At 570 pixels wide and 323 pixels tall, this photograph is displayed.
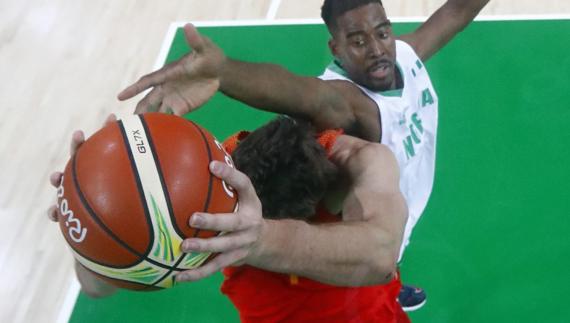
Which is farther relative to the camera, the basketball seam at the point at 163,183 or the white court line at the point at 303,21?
the white court line at the point at 303,21

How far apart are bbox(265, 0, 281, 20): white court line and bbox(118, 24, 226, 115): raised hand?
10.4 feet

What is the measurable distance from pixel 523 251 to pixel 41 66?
3541mm

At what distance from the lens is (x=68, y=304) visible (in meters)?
3.16

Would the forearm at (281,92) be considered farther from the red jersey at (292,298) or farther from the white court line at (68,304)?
the white court line at (68,304)

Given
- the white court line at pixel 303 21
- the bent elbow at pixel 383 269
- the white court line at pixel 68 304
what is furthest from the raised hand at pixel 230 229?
the white court line at pixel 303 21

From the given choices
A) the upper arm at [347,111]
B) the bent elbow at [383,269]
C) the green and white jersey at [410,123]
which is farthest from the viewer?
the green and white jersey at [410,123]

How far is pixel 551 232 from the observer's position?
10.2ft

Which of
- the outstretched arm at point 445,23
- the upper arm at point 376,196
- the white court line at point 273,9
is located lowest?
the white court line at point 273,9

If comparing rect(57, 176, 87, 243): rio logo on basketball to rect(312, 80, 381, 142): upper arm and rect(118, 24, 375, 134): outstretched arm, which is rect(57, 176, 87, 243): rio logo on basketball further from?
rect(312, 80, 381, 142): upper arm

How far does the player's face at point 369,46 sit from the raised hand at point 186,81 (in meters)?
0.81

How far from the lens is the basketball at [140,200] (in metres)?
1.28

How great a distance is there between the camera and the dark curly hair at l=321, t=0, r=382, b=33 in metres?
2.45

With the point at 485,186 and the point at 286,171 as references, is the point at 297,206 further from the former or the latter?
the point at 485,186

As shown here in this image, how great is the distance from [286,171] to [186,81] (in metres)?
0.37
